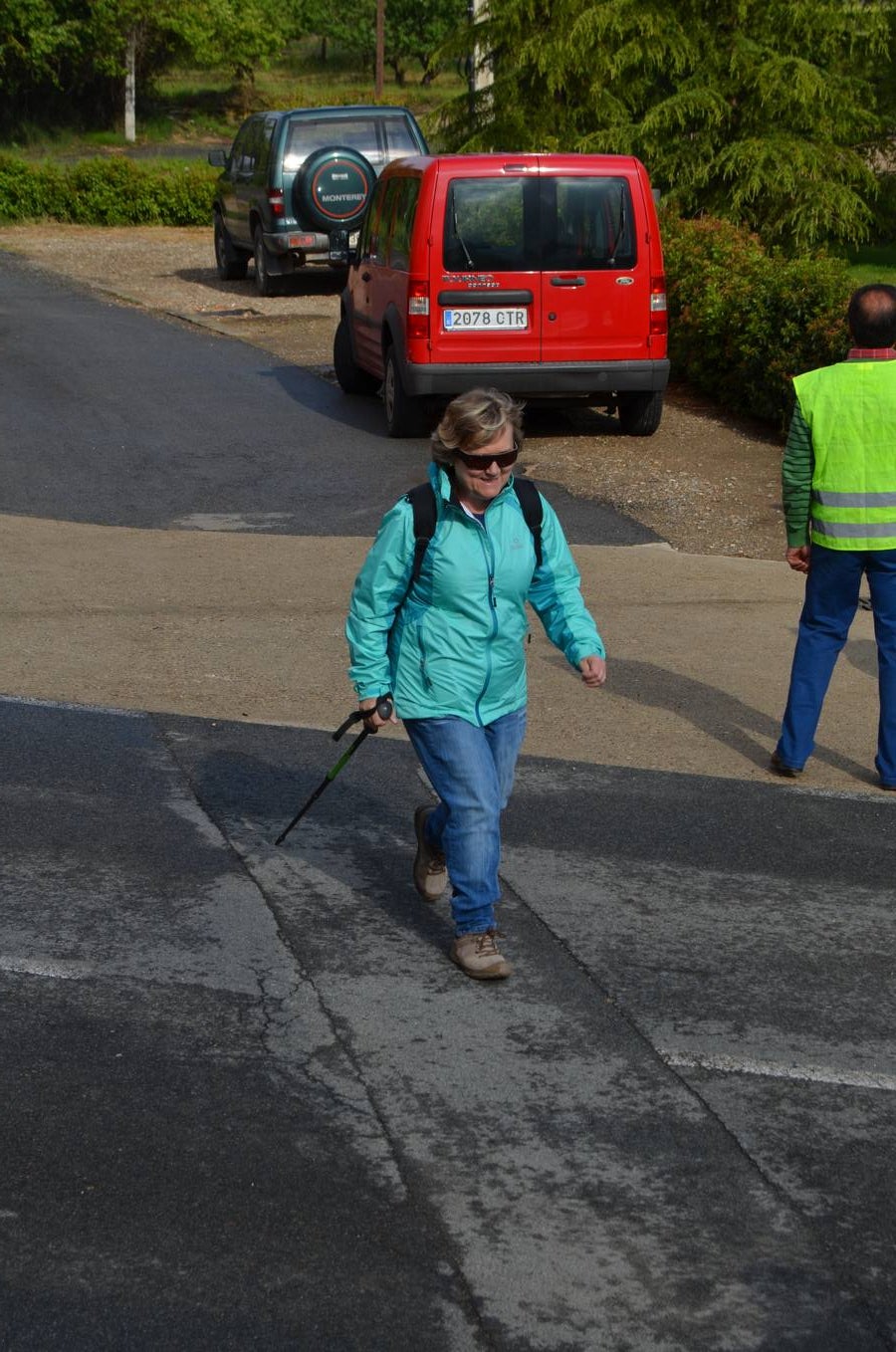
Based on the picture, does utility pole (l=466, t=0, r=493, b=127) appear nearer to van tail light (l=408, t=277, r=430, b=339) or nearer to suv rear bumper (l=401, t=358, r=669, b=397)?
van tail light (l=408, t=277, r=430, b=339)

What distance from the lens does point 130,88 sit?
66.1m

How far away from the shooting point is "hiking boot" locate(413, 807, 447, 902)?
225 inches

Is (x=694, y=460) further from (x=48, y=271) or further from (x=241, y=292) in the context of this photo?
(x=48, y=271)

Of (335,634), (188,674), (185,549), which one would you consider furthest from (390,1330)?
(185,549)

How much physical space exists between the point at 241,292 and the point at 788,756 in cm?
1872

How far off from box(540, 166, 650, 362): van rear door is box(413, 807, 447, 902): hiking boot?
8721 mm

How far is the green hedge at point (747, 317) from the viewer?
1411 centimetres

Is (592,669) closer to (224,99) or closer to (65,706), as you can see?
(65,706)

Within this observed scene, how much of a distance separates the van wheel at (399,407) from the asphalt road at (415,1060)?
700 cm

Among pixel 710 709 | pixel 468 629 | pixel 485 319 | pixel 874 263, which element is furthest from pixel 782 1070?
pixel 874 263

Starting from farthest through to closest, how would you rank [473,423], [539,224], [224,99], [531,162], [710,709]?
[224,99], [539,224], [531,162], [710,709], [473,423]

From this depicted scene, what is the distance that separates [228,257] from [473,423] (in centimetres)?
2194

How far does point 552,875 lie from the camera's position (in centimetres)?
609

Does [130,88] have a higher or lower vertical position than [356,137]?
higher
